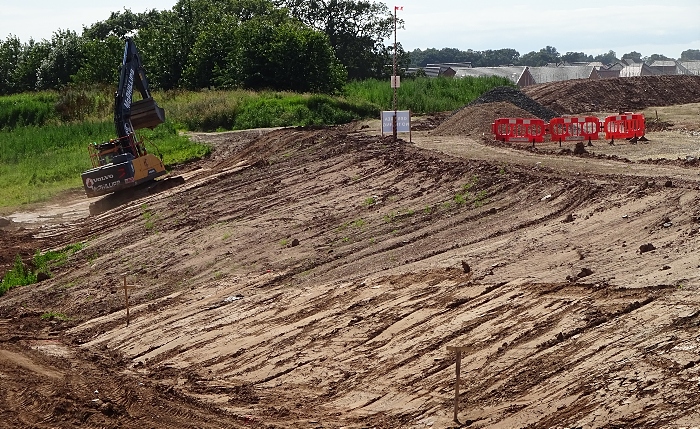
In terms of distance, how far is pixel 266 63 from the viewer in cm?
5041

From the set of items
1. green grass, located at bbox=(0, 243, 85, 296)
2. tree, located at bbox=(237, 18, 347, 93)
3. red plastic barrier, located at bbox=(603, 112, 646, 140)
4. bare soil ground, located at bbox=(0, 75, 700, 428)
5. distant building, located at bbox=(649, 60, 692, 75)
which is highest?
tree, located at bbox=(237, 18, 347, 93)

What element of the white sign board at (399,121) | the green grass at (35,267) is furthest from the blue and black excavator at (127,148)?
the white sign board at (399,121)

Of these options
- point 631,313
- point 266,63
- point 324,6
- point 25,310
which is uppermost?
point 324,6

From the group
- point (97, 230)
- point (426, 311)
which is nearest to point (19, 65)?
point (97, 230)

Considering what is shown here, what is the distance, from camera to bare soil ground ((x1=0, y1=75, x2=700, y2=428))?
1148 cm

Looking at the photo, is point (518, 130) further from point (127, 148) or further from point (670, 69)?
point (670, 69)

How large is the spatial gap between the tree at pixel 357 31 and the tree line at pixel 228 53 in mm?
97

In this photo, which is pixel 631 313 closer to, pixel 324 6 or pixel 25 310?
pixel 25 310

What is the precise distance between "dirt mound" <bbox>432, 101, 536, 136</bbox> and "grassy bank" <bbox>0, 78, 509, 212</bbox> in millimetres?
7685

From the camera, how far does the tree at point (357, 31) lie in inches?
3494

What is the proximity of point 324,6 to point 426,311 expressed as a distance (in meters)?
79.7

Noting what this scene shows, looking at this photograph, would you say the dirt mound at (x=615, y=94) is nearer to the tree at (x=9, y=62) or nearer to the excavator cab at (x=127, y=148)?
the excavator cab at (x=127, y=148)

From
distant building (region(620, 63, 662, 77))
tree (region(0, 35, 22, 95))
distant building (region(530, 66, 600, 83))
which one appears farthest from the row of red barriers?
distant building (region(620, 63, 662, 77))

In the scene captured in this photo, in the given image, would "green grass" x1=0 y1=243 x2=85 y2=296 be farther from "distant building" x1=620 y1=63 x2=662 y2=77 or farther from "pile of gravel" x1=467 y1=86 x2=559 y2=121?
"distant building" x1=620 y1=63 x2=662 y2=77
